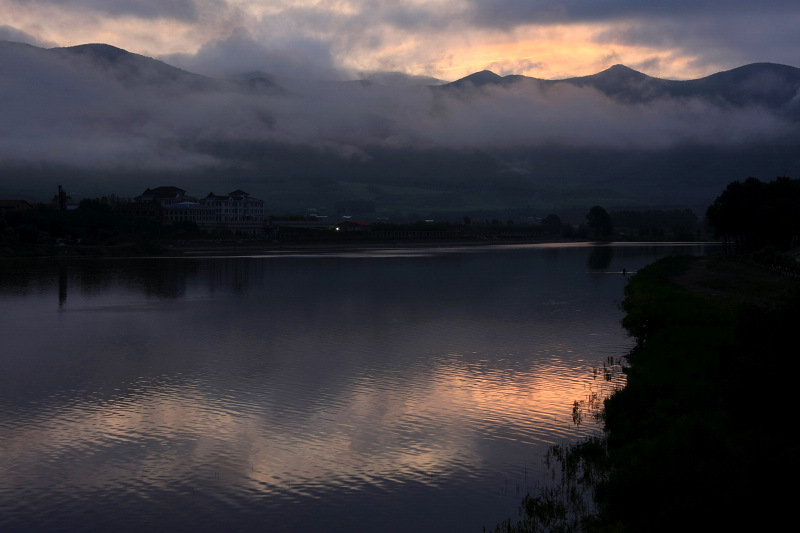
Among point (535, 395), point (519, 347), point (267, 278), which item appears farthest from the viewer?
point (267, 278)

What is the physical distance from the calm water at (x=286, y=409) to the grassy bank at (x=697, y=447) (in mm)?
1603

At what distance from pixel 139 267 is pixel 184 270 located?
8.40 meters

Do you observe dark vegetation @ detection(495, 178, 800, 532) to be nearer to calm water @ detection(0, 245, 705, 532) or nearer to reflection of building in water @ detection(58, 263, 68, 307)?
calm water @ detection(0, 245, 705, 532)

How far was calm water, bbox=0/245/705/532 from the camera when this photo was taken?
18.5 meters

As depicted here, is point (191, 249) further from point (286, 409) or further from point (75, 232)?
point (286, 409)

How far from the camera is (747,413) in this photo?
1877cm

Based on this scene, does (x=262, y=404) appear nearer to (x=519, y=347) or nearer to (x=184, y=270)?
(x=519, y=347)

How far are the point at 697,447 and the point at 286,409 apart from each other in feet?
48.8

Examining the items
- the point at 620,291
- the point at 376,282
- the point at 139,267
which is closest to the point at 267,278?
the point at 376,282

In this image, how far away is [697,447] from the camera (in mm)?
17109

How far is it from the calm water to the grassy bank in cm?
160

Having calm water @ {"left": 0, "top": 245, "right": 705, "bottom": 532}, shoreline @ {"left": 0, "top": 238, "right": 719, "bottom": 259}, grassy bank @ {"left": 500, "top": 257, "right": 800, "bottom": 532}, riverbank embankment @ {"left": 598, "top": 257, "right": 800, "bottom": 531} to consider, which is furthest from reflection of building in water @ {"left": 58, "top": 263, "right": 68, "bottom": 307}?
grassy bank @ {"left": 500, "top": 257, "right": 800, "bottom": 532}

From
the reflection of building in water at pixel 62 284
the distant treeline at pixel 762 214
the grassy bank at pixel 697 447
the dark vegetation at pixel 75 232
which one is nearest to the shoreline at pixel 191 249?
the dark vegetation at pixel 75 232

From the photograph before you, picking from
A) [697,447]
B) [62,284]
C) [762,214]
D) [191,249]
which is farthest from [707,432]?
[191,249]
